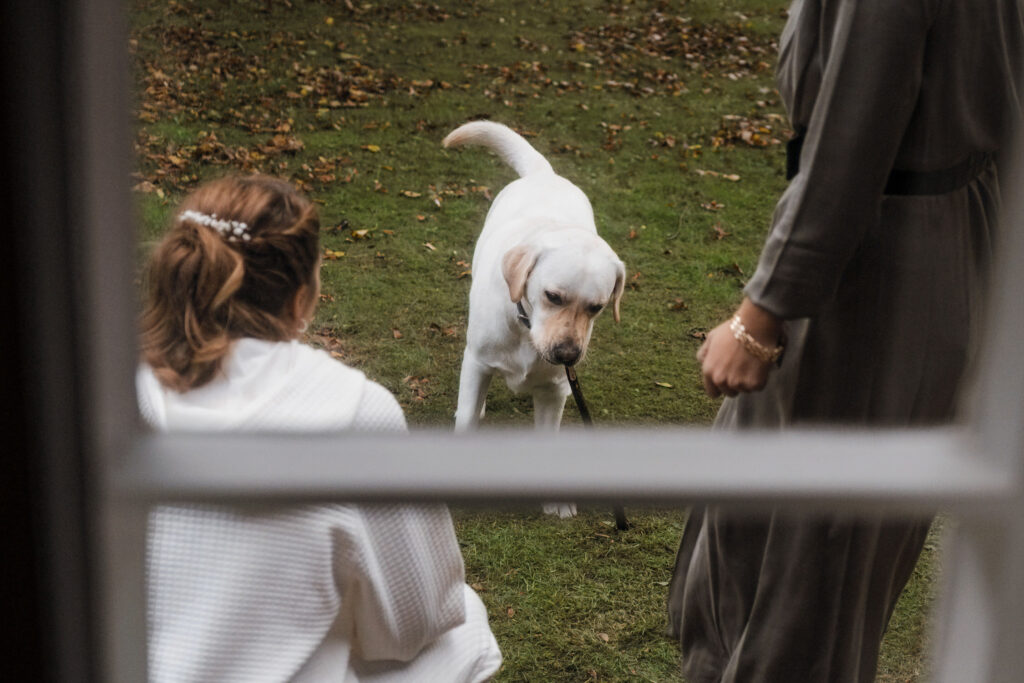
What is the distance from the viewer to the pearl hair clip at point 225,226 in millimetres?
1421

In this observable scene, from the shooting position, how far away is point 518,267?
2.46 meters

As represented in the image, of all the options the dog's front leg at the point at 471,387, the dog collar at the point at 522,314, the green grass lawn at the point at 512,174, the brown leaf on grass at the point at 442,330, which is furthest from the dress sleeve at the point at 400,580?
the brown leaf on grass at the point at 442,330

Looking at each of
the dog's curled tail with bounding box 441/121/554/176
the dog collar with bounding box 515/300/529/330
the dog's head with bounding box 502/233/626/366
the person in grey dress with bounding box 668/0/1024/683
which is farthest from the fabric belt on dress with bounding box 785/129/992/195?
the dog's curled tail with bounding box 441/121/554/176

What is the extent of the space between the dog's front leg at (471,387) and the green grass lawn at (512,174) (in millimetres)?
193

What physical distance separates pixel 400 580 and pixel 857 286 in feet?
2.39

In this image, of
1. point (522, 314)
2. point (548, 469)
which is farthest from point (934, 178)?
point (522, 314)

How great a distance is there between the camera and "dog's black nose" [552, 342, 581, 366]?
8.11ft

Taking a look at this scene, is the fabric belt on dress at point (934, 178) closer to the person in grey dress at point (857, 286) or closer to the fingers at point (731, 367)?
the person in grey dress at point (857, 286)

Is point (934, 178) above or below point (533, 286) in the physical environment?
above

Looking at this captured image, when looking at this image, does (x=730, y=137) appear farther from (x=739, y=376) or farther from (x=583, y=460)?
(x=583, y=460)

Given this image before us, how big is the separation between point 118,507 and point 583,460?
0.23 m

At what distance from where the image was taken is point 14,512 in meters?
0.48

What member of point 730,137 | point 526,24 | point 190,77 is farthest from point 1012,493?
point 526,24

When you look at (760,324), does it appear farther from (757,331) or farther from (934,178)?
(934,178)
